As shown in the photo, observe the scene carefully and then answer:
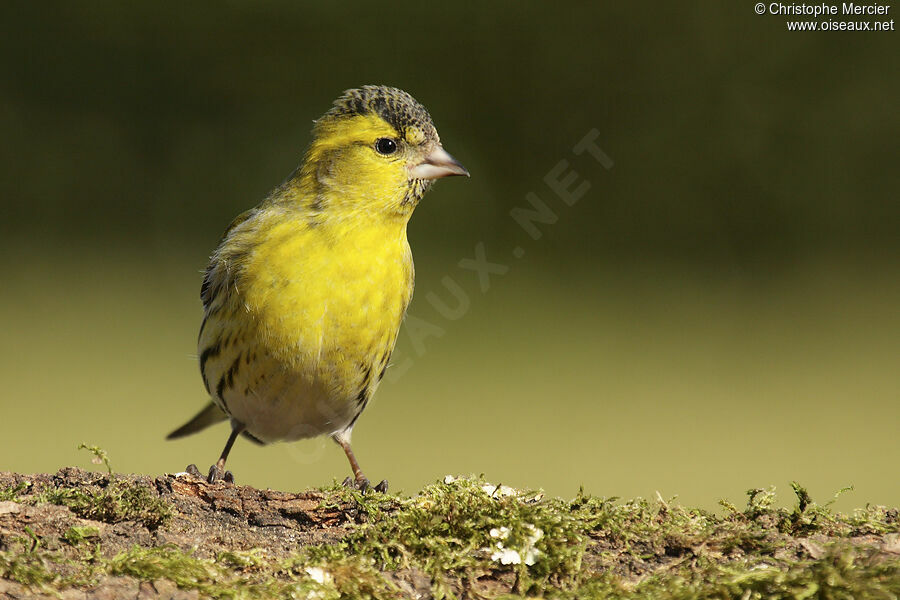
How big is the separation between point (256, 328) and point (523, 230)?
5.34m

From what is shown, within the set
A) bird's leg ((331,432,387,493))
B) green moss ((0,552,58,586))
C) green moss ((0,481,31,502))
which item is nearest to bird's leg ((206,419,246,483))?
bird's leg ((331,432,387,493))

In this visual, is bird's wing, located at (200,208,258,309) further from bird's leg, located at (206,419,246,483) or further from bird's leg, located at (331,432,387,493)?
bird's leg, located at (331,432,387,493)

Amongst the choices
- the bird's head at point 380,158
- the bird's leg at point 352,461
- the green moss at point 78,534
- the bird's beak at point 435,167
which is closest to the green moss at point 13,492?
the green moss at point 78,534

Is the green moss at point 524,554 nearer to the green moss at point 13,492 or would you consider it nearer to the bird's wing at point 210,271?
the green moss at point 13,492

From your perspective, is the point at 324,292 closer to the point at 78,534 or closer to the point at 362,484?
the point at 362,484

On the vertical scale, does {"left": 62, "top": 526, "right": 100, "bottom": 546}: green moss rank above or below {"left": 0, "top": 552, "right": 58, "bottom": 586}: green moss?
above

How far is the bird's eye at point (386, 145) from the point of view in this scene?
11.2 ft

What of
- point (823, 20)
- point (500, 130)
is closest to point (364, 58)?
point (500, 130)

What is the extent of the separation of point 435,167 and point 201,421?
1.72m

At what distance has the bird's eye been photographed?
3.42 meters

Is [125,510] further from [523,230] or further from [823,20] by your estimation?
[823,20]

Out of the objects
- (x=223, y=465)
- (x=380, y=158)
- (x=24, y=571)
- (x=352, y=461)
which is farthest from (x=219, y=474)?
(x=24, y=571)

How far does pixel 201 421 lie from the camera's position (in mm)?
4289

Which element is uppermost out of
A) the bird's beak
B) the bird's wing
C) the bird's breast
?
the bird's beak
